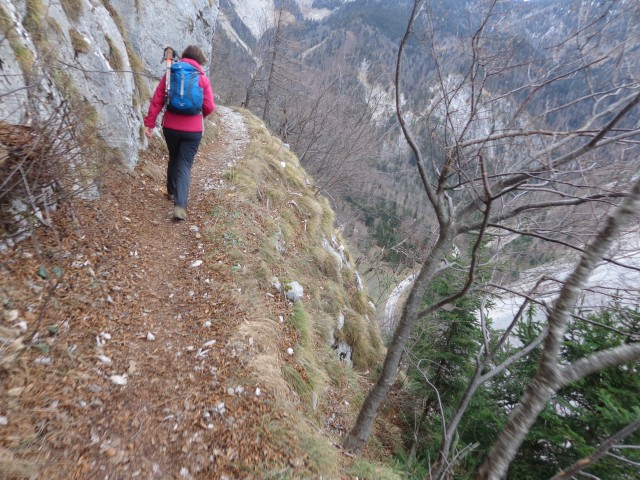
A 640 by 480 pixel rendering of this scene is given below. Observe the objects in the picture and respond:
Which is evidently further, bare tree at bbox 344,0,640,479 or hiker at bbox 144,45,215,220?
hiker at bbox 144,45,215,220

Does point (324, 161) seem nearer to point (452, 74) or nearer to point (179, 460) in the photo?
point (452, 74)

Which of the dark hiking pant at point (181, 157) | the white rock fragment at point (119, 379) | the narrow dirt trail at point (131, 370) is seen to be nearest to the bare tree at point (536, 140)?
the narrow dirt trail at point (131, 370)

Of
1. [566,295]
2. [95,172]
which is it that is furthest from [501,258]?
[95,172]

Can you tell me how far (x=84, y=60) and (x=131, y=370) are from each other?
4781 millimetres

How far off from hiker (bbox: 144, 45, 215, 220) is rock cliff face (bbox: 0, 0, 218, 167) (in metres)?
0.54

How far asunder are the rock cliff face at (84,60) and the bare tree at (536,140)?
326 cm

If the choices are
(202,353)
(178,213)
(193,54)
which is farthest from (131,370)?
(193,54)

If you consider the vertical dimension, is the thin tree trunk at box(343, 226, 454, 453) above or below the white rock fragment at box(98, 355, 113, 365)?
above

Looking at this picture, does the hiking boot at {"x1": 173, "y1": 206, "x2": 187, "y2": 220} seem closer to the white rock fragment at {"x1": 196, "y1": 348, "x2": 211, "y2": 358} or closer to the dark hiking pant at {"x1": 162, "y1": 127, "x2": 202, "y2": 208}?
the dark hiking pant at {"x1": 162, "y1": 127, "x2": 202, "y2": 208}

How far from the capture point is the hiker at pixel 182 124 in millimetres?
4691

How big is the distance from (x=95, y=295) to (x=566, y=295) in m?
3.84

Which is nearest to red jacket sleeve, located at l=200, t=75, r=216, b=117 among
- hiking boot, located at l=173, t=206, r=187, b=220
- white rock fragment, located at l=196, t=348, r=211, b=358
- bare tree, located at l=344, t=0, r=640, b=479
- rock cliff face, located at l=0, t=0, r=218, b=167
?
rock cliff face, located at l=0, t=0, r=218, b=167

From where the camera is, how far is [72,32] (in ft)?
16.7

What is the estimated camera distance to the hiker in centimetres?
469
